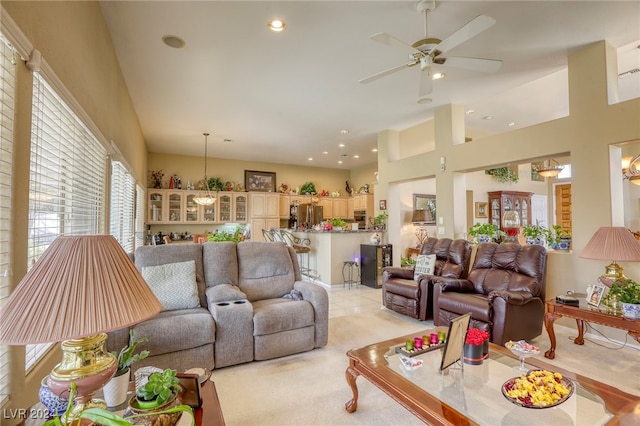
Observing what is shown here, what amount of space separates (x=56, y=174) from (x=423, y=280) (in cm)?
367

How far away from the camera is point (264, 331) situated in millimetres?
2758

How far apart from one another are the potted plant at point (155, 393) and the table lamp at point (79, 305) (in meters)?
0.17

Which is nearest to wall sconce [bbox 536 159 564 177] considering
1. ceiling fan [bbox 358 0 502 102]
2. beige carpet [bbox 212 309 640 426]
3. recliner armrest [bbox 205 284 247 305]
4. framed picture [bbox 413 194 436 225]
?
framed picture [bbox 413 194 436 225]

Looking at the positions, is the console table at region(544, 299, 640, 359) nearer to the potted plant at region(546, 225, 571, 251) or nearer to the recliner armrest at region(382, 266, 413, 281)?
the potted plant at region(546, 225, 571, 251)

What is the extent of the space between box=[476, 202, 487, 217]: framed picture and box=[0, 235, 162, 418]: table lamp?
875cm

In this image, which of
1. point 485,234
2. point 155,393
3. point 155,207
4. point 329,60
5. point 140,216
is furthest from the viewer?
point 155,207

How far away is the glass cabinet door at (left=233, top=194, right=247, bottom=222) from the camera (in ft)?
28.7

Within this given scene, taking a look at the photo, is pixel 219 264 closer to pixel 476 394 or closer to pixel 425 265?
pixel 476 394

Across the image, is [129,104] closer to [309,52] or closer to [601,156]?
[309,52]

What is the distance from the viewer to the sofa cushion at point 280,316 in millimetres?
2752

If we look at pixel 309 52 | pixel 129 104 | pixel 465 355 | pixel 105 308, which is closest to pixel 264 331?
pixel 465 355

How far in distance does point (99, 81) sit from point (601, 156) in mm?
5198

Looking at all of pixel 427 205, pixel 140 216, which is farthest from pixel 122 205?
pixel 427 205

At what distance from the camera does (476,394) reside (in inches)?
66.4
